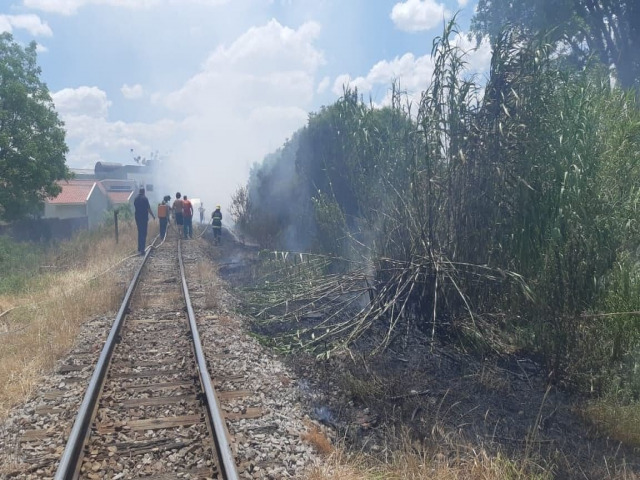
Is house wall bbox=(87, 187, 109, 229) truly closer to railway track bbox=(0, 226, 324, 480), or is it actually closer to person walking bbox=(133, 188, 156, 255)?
person walking bbox=(133, 188, 156, 255)

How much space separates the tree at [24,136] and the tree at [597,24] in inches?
762

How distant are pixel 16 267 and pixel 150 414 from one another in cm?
1362

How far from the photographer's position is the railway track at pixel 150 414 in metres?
4.16

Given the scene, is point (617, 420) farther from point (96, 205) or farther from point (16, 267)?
point (96, 205)

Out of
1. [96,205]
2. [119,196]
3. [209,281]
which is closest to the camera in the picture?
[209,281]

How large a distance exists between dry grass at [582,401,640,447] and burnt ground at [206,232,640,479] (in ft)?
0.23

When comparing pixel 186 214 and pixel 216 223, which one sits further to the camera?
pixel 186 214

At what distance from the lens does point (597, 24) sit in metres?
21.6

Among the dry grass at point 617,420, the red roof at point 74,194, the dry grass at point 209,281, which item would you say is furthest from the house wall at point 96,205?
the dry grass at point 617,420

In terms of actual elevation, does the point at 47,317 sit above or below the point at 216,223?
below

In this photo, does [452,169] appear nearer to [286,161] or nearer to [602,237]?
[602,237]

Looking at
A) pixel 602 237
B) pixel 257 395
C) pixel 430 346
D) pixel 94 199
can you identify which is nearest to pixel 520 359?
pixel 430 346

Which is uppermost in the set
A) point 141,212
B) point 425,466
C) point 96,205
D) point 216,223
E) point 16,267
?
point 96,205

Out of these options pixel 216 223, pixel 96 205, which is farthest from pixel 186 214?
pixel 96 205
